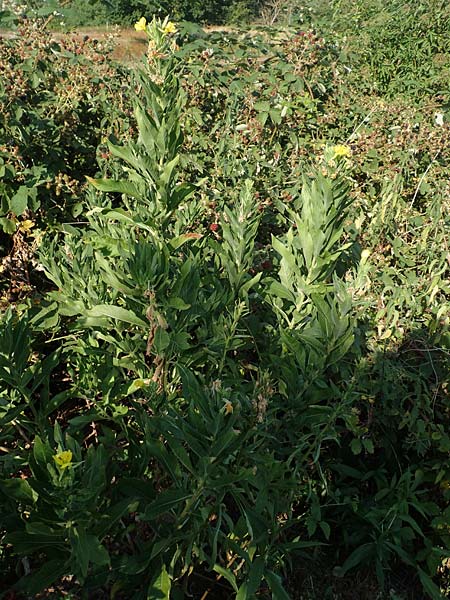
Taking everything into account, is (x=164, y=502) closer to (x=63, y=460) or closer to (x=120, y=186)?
(x=63, y=460)

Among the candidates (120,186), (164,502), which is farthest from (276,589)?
(120,186)

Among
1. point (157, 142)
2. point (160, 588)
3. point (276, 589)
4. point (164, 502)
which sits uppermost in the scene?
point (157, 142)

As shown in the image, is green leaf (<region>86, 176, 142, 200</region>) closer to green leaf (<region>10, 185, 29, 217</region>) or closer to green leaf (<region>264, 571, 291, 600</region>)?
green leaf (<region>10, 185, 29, 217</region>)

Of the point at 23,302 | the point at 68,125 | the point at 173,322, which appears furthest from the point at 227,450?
the point at 68,125

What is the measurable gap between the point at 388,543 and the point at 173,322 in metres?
1.23

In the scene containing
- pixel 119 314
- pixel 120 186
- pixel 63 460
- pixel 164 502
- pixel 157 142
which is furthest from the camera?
pixel 120 186

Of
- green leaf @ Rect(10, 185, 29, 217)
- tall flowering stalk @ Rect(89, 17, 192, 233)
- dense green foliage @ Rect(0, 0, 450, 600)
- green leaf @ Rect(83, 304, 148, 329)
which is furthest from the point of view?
green leaf @ Rect(10, 185, 29, 217)

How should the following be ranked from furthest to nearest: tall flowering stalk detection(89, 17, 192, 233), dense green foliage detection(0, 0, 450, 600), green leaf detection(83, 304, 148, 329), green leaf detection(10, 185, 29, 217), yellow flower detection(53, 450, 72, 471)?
green leaf detection(10, 185, 29, 217)
tall flowering stalk detection(89, 17, 192, 233)
green leaf detection(83, 304, 148, 329)
dense green foliage detection(0, 0, 450, 600)
yellow flower detection(53, 450, 72, 471)

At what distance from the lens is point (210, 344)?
2250 millimetres

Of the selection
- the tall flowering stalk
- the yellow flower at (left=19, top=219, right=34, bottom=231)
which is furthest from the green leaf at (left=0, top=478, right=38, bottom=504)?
the yellow flower at (left=19, top=219, right=34, bottom=231)

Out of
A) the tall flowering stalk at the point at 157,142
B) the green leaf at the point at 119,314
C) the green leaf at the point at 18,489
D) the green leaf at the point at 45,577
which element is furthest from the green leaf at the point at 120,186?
the green leaf at the point at 45,577

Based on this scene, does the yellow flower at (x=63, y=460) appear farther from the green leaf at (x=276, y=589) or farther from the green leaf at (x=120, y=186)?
the green leaf at (x=120, y=186)

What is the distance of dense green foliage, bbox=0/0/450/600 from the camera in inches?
68.5

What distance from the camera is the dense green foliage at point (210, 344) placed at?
174 cm
